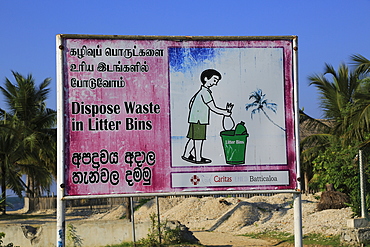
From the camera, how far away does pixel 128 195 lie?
745 cm

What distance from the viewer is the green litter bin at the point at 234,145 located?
7605 mm

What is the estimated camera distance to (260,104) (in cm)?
772

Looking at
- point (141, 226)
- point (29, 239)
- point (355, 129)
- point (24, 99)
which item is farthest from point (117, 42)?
point (24, 99)

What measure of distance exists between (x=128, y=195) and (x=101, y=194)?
15.6 inches

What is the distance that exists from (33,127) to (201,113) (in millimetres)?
25072

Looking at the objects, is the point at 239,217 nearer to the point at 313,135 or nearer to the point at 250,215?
the point at 250,215

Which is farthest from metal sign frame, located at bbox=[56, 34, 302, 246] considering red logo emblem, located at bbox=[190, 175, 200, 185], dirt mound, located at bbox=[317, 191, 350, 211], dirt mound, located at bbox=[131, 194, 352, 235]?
dirt mound, located at bbox=[317, 191, 350, 211]

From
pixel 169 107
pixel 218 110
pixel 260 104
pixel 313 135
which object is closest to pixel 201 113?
pixel 218 110

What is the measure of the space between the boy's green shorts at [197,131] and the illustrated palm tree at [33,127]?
21589 millimetres

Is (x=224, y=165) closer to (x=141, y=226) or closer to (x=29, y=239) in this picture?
(x=141, y=226)

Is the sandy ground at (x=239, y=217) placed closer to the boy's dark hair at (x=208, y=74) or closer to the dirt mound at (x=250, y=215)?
the dirt mound at (x=250, y=215)

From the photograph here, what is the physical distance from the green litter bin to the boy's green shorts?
28 centimetres

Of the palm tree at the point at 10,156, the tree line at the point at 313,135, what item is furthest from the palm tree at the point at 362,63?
the palm tree at the point at 10,156

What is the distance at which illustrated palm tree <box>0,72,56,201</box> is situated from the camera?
94.2ft
